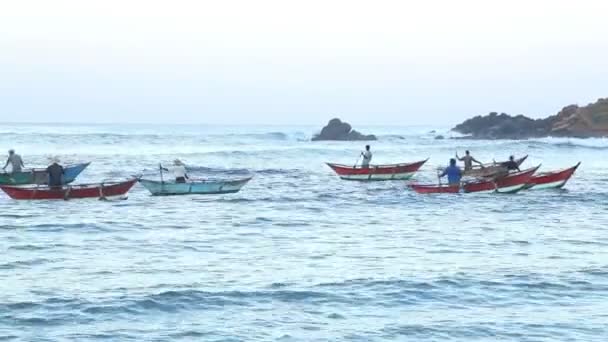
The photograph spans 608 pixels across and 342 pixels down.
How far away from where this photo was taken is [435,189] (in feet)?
113

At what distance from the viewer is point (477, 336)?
12.6 metres

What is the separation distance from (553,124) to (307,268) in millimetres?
103755

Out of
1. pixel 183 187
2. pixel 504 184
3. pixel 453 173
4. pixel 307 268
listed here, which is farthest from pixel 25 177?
pixel 307 268

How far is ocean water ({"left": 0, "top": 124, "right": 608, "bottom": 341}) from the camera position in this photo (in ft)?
43.1

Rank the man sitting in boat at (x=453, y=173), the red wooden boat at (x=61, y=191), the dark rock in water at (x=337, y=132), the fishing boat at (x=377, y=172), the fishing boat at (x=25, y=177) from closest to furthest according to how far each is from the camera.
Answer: the red wooden boat at (x=61, y=191)
the man sitting in boat at (x=453, y=173)
the fishing boat at (x=25, y=177)
the fishing boat at (x=377, y=172)
the dark rock in water at (x=337, y=132)

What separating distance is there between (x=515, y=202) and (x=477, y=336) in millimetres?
20216

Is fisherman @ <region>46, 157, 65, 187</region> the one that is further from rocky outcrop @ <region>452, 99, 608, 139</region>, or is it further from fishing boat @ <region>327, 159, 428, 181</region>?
rocky outcrop @ <region>452, 99, 608, 139</region>

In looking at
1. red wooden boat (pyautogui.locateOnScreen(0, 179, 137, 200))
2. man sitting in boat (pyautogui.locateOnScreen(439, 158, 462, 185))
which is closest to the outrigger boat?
man sitting in boat (pyautogui.locateOnScreen(439, 158, 462, 185))

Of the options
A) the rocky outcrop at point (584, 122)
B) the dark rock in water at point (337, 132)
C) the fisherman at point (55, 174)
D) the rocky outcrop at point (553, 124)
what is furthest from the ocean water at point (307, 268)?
the dark rock in water at point (337, 132)

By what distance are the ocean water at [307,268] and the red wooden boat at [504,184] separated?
0.39 meters

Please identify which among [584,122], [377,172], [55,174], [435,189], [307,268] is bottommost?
[307,268]

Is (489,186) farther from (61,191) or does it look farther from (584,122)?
(584,122)

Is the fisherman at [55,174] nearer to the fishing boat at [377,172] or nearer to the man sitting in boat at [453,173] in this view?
the man sitting in boat at [453,173]

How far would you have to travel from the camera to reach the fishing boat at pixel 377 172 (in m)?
43.1
